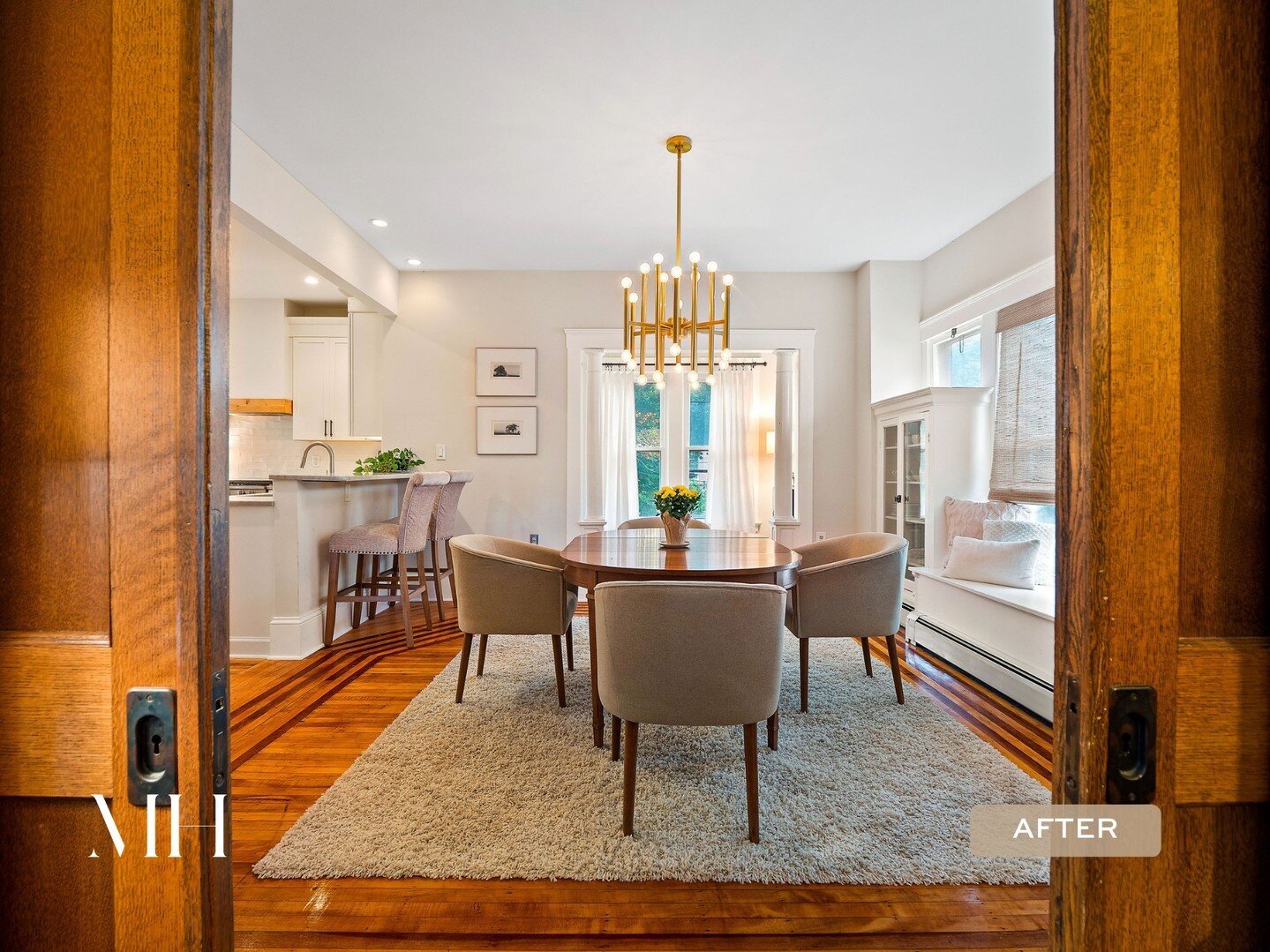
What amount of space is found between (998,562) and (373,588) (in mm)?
3969

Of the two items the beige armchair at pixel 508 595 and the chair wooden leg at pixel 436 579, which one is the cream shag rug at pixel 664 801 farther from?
the chair wooden leg at pixel 436 579

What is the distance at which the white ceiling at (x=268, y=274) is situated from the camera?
4.12 meters

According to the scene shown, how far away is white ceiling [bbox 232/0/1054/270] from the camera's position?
7.28 feet

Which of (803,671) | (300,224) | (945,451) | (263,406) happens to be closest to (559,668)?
(803,671)

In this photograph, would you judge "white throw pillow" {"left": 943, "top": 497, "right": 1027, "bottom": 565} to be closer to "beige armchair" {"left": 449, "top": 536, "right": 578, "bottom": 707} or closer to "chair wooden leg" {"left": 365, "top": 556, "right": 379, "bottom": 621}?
"beige armchair" {"left": 449, "top": 536, "right": 578, "bottom": 707}

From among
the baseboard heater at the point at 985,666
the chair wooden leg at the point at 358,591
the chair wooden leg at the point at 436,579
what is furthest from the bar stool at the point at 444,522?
the baseboard heater at the point at 985,666

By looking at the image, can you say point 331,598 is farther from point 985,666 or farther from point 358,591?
point 985,666

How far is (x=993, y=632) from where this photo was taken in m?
3.02

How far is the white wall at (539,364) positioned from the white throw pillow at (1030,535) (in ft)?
5.25

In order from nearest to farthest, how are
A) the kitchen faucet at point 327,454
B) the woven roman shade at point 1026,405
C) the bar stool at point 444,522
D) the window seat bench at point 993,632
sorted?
1. the window seat bench at point 993,632
2. the woven roman shade at point 1026,405
3. the bar stool at point 444,522
4. the kitchen faucet at point 327,454

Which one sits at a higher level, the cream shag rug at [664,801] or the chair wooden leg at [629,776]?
the chair wooden leg at [629,776]

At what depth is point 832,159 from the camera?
3182 mm

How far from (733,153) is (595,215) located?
1.10m

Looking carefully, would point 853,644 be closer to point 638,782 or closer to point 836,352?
point 638,782
